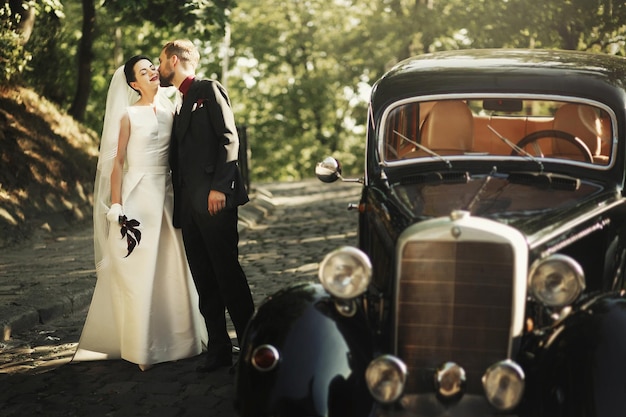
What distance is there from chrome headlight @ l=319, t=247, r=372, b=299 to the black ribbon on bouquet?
2.58 meters

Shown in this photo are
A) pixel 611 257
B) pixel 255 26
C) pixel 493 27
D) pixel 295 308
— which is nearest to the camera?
pixel 295 308

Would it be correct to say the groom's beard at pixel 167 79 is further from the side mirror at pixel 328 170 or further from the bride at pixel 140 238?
the side mirror at pixel 328 170

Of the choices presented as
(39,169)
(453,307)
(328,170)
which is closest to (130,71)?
(328,170)

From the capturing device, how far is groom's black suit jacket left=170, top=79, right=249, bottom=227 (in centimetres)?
697

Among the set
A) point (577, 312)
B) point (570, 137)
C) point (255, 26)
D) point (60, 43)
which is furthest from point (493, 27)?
point (255, 26)

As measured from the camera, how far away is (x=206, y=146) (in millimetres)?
7035

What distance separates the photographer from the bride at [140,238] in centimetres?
736

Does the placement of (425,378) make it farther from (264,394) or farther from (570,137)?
(570,137)

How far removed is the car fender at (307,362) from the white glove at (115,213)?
223 centimetres

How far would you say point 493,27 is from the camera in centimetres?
1802

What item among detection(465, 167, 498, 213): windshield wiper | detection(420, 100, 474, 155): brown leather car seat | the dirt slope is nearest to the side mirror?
detection(420, 100, 474, 155): brown leather car seat

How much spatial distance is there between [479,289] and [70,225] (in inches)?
432

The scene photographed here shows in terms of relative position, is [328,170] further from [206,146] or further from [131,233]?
[131,233]

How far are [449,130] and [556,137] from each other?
660mm
